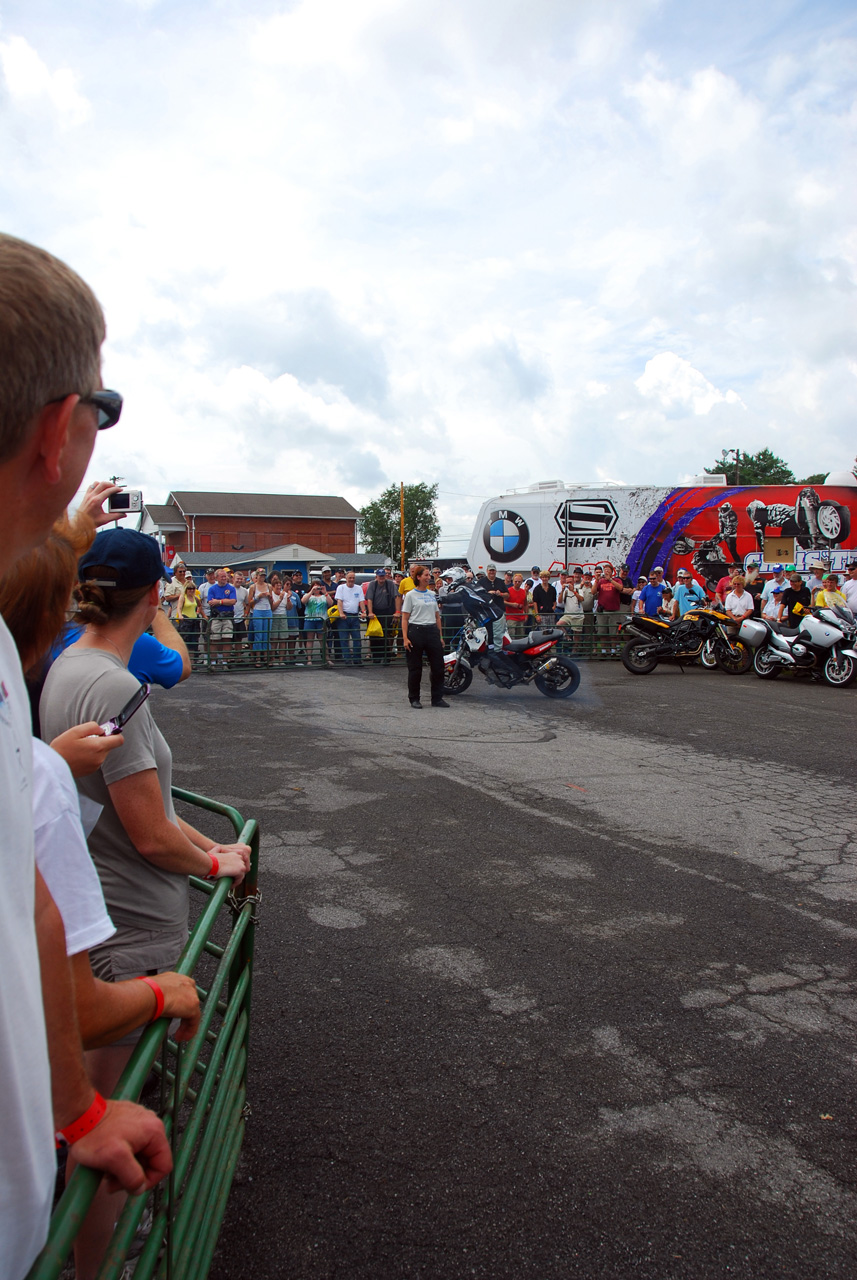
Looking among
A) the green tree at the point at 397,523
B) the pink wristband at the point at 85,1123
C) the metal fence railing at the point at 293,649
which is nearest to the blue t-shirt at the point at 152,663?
the pink wristband at the point at 85,1123

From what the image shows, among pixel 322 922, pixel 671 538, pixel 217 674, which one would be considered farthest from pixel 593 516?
pixel 322 922

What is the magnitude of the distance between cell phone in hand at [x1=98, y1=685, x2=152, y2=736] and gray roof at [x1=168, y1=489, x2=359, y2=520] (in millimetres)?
75095

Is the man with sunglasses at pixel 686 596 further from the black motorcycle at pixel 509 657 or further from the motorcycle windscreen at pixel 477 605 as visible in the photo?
the motorcycle windscreen at pixel 477 605

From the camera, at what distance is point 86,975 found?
1337mm

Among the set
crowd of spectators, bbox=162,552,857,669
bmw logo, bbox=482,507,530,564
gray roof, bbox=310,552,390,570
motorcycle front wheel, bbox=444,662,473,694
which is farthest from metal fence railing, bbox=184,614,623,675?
gray roof, bbox=310,552,390,570

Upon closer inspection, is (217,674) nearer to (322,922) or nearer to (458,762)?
(458,762)

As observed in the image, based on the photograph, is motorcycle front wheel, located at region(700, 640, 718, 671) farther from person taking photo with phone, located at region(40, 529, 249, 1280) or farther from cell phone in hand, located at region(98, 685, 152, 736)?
cell phone in hand, located at region(98, 685, 152, 736)

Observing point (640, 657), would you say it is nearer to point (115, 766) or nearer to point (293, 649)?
point (293, 649)

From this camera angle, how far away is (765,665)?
14.9 m

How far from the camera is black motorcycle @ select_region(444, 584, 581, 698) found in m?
12.7

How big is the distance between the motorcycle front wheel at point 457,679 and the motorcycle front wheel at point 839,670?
6.02 m

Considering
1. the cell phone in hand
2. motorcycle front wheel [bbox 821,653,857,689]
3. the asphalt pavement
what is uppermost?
the cell phone in hand

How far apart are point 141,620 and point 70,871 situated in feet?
3.89

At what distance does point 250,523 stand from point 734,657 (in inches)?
2568
